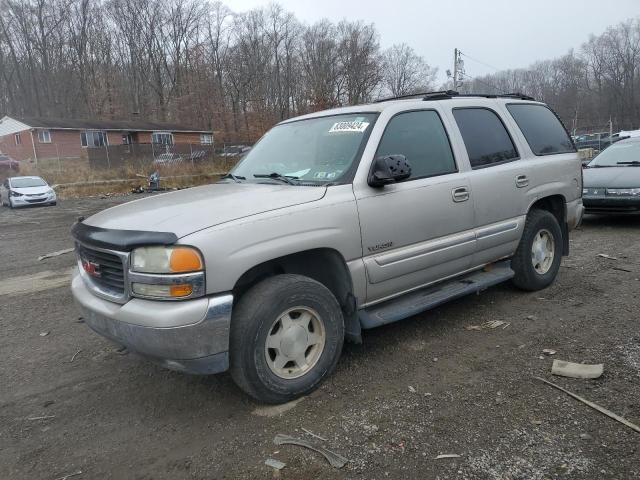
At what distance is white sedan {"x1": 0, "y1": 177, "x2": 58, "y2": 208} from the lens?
20.0 meters

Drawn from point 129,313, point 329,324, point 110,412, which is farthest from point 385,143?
point 110,412

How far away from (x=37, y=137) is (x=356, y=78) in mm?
35481

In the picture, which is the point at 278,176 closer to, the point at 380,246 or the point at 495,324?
the point at 380,246

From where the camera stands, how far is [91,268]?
3297mm

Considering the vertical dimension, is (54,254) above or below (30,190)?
below

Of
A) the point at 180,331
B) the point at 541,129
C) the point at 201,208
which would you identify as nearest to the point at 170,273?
the point at 180,331

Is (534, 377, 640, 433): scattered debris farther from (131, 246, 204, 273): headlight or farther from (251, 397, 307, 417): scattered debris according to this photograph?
(131, 246, 204, 273): headlight

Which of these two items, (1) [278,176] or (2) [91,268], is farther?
(1) [278,176]

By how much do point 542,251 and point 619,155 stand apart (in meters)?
5.90

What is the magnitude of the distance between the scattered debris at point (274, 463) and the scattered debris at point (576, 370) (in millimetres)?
2002

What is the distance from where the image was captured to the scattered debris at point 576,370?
3.39 meters

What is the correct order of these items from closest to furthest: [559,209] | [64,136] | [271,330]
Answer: [271,330] → [559,209] → [64,136]

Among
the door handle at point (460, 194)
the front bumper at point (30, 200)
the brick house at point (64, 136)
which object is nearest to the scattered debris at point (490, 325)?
the door handle at point (460, 194)

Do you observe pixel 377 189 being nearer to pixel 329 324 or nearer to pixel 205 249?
pixel 329 324
